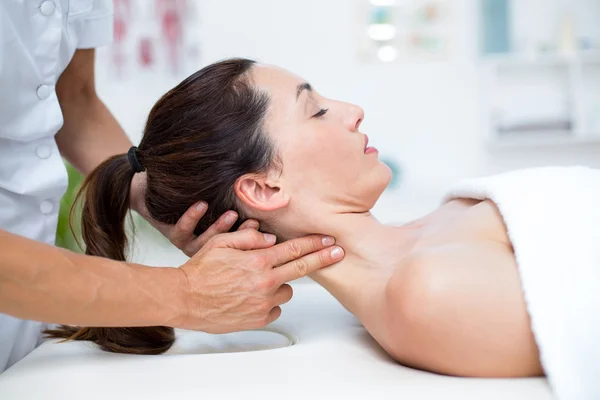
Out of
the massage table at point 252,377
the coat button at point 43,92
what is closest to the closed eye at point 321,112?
the massage table at point 252,377

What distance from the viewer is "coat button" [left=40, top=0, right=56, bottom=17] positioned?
54.6 inches

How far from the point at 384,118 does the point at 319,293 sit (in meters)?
2.52

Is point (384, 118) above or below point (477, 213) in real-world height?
below

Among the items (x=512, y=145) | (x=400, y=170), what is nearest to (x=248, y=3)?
(x=400, y=170)

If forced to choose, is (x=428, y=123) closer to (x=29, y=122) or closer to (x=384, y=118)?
(x=384, y=118)

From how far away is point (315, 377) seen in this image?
109cm

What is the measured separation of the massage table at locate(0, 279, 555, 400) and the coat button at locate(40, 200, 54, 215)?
0.92 feet

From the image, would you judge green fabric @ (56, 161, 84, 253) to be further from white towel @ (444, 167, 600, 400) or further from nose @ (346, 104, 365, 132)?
white towel @ (444, 167, 600, 400)

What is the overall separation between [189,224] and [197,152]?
0.16 meters

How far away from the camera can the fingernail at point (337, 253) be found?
4.53 feet

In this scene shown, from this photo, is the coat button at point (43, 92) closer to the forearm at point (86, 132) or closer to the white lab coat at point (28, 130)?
the white lab coat at point (28, 130)

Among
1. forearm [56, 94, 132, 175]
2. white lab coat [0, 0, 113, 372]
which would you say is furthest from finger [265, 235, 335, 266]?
forearm [56, 94, 132, 175]

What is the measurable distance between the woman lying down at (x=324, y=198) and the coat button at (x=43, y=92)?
7.9 inches

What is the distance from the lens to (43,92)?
4.63 feet
